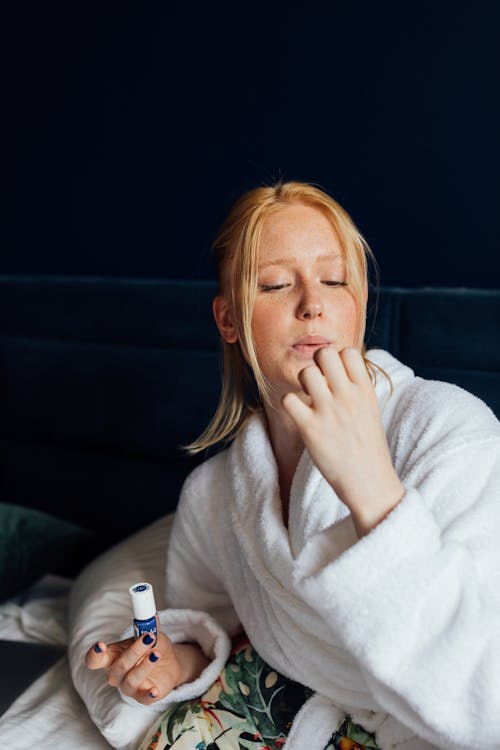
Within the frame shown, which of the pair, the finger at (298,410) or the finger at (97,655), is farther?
the finger at (97,655)

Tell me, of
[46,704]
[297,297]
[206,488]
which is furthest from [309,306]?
[46,704]

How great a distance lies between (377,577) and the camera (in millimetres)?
825

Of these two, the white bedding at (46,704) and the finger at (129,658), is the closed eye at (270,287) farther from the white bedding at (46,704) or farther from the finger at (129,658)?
the white bedding at (46,704)

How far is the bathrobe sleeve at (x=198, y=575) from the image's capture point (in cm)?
125

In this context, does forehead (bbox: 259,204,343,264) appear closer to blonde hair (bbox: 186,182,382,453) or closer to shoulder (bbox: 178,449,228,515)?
blonde hair (bbox: 186,182,382,453)

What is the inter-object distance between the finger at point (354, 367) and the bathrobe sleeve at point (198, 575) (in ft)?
1.68

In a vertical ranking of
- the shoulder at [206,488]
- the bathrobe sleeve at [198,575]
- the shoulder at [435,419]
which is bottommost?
the bathrobe sleeve at [198,575]

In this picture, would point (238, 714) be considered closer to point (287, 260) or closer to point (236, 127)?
point (287, 260)

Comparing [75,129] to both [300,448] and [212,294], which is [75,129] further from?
[300,448]

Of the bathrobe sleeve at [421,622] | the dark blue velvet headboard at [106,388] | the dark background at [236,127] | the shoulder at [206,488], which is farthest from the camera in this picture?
the dark blue velvet headboard at [106,388]

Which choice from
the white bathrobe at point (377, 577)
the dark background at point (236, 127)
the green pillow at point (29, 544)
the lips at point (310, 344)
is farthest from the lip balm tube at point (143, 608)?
the dark background at point (236, 127)

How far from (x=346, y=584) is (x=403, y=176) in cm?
111

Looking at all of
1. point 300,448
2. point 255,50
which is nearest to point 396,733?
point 300,448

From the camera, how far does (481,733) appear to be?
0.82m
